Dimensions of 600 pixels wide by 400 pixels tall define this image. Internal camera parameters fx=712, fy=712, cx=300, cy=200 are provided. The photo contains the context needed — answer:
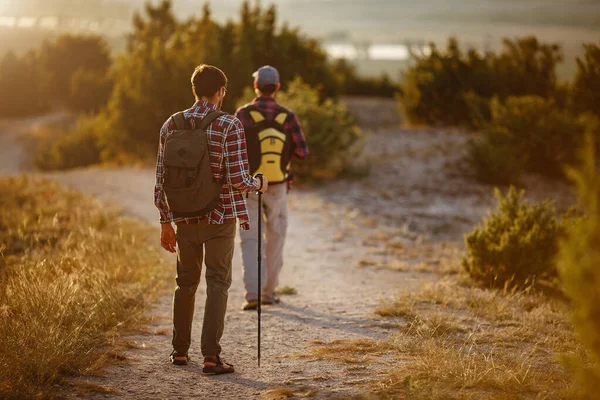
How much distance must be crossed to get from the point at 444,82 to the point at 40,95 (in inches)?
1054

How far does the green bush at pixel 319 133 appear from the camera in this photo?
14859 mm

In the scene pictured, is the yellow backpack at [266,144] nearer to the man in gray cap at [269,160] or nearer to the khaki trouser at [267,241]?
the man in gray cap at [269,160]

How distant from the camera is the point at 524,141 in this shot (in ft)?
52.3

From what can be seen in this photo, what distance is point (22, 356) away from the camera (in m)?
4.63

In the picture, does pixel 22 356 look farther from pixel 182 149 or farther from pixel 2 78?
pixel 2 78

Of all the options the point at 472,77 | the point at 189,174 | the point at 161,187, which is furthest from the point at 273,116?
the point at 472,77

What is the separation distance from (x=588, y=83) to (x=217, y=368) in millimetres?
12070

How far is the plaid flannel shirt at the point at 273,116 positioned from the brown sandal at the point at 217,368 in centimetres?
249

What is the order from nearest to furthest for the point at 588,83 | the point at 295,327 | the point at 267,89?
1. the point at 295,327
2. the point at 267,89
3. the point at 588,83

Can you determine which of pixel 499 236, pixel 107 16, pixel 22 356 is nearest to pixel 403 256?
pixel 499 236

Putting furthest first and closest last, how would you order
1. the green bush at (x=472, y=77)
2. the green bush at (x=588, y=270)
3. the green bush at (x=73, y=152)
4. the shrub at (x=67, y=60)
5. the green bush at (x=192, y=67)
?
the shrub at (x=67, y=60)
the green bush at (x=73, y=152)
the green bush at (x=472, y=77)
the green bush at (x=192, y=67)
the green bush at (x=588, y=270)

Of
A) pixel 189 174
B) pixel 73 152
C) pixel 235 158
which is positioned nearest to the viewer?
pixel 189 174

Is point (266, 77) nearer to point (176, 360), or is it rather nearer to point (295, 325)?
point (295, 325)

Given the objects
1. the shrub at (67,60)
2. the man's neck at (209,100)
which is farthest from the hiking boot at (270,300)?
the shrub at (67,60)
